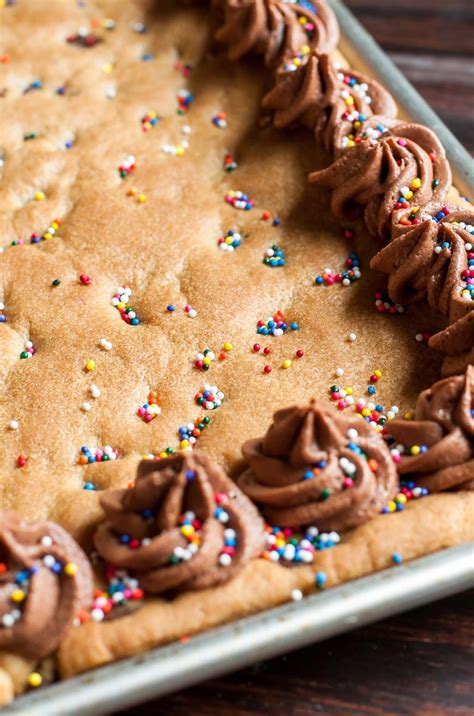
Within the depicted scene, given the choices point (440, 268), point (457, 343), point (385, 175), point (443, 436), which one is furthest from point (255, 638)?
point (385, 175)

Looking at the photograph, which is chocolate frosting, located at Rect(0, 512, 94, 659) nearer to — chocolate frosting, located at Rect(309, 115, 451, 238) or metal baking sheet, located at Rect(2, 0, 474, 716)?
metal baking sheet, located at Rect(2, 0, 474, 716)

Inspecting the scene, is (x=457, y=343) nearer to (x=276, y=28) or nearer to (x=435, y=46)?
(x=276, y=28)

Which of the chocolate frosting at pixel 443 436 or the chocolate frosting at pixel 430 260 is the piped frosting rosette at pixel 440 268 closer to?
the chocolate frosting at pixel 430 260

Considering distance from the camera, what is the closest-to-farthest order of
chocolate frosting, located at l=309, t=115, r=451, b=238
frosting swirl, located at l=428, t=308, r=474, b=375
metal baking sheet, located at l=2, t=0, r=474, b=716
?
metal baking sheet, located at l=2, t=0, r=474, b=716 < frosting swirl, located at l=428, t=308, r=474, b=375 < chocolate frosting, located at l=309, t=115, r=451, b=238

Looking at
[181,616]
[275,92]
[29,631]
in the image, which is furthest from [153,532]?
[275,92]

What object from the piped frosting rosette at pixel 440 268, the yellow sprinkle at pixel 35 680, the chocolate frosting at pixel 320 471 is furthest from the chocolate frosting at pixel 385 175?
the yellow sprinkle at pixel 35 680

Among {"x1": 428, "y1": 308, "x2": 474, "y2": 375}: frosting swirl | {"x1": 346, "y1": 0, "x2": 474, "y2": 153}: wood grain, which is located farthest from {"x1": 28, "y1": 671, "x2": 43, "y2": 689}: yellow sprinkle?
{"x1": 346, "y1": 0, "x2": 474, "y2": 153}: wood grain
